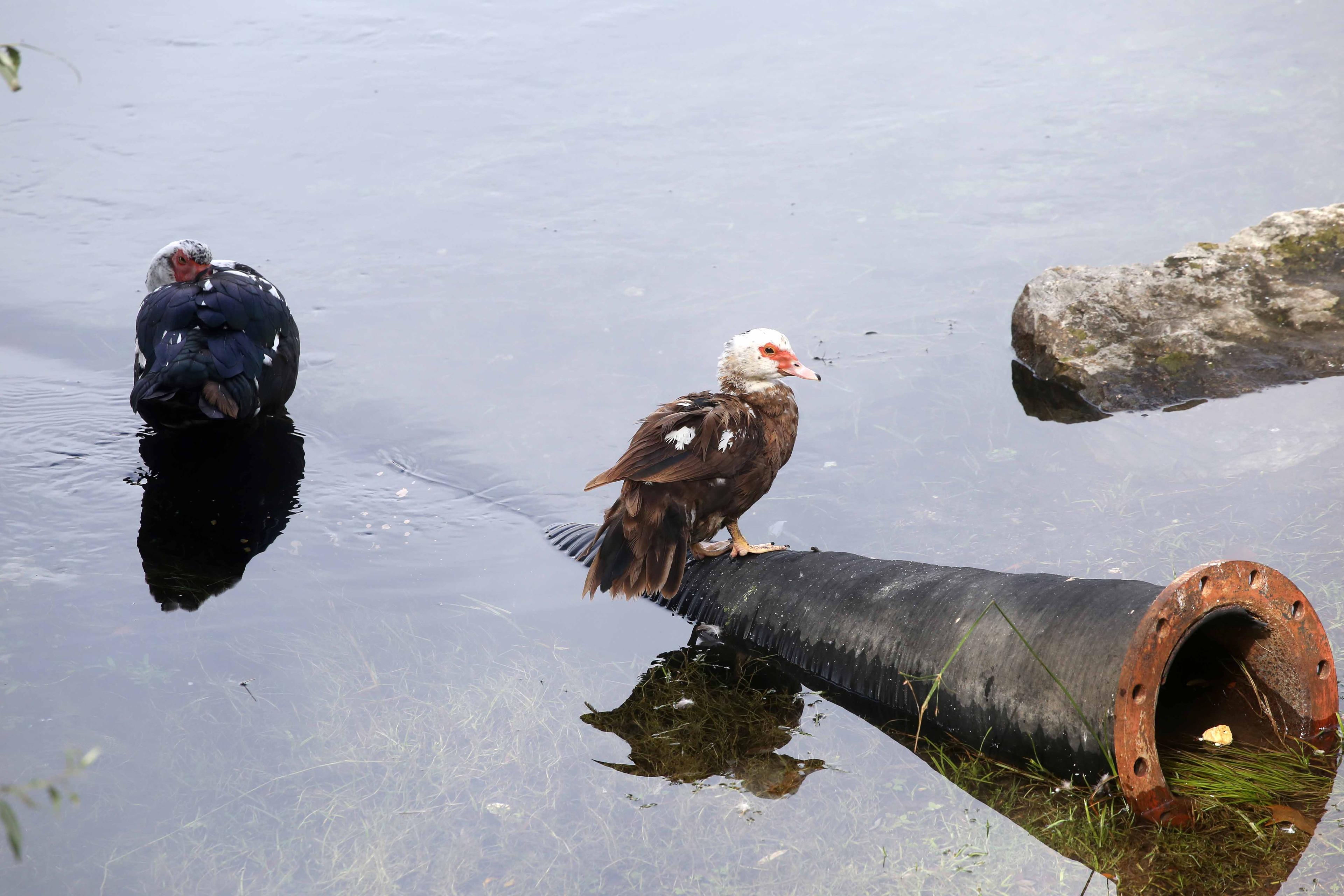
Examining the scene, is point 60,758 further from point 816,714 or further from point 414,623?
point 816,714

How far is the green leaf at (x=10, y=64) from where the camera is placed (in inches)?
65.0

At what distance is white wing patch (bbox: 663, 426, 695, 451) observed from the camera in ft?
13.4

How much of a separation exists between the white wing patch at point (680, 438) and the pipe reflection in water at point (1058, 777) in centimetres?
74

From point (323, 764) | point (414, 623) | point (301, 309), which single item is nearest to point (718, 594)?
point (414, 623)

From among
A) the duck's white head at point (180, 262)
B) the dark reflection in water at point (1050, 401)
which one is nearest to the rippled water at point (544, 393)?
the dark reflection in water at point (1050, 401)

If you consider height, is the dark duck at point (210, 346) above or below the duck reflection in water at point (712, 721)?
above

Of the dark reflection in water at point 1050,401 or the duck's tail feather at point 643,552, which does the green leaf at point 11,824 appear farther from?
the dark reflection in water at point 1050,401

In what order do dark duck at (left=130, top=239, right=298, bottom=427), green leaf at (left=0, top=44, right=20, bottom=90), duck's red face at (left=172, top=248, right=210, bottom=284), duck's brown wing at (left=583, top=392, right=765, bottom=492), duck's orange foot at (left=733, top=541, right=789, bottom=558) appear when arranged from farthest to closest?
duck's red face at (left=172, top=248, right=210, bottom=284), dark duck at (left=130, top=239, right=298, bottom=427), duck's orange foot at (left=733, top=541, right=789, bottom=558), duck's brown wing at (left=583, top=392, right=765, bottom=492), green leaf at (left=0, top=44, right=20, bottom=90)

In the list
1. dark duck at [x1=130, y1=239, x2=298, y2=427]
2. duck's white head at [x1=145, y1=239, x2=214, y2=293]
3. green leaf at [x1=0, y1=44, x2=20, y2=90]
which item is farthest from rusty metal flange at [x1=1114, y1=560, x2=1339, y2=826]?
duck's white head at [x1=145, y1=239, x2=214, y2=293]

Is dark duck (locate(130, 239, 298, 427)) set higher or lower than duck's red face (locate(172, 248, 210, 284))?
lower

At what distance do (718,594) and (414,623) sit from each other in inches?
44.1

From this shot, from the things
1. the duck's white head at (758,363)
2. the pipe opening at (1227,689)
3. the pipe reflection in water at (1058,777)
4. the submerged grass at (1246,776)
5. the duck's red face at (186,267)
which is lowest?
the pipe reflection in water at (1058,777)

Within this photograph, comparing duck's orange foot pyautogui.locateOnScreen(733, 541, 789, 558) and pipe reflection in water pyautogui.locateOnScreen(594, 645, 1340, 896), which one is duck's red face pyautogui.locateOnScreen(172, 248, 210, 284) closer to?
duck's orange foot pyautogui.locateOnScreen(733, 541, 789, 558)

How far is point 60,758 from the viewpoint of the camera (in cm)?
371
